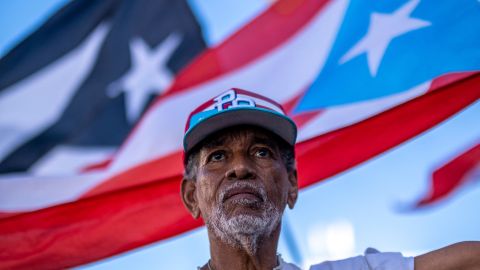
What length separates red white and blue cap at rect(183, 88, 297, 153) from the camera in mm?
2955

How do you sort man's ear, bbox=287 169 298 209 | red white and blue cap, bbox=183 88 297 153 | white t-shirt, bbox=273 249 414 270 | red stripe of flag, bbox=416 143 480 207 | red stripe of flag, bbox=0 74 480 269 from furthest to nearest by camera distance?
red stripe of flag, bbox=0 74 480 269, red stripe of flag, bbox=416 143 480 207, man's ear, bbox=287 169 298 209, red white and blue cap, bbox=183 88 297 153, white t-shirt, bbox=273 249 414 270

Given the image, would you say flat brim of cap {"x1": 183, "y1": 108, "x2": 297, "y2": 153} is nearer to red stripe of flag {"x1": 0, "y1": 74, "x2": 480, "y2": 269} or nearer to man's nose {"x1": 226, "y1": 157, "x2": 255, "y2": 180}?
man's nose {"x1": 226, "y1": 157, "x2": 255, "y2": 180}

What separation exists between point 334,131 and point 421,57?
767 mm

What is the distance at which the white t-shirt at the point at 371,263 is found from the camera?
271 centimetres

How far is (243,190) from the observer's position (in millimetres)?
2748

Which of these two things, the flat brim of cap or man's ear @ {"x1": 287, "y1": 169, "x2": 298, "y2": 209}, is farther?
man's ear @ {"x1": 287, "y1": 169, "x2": 298, "y2": 209}

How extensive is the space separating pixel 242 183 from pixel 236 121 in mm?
355

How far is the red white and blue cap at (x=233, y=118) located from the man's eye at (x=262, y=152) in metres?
0.10

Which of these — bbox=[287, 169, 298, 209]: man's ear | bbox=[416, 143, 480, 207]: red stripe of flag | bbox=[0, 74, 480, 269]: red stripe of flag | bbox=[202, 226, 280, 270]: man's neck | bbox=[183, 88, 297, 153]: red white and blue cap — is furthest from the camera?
bbox=[0, 74, 480, 269]: red stripe of flag

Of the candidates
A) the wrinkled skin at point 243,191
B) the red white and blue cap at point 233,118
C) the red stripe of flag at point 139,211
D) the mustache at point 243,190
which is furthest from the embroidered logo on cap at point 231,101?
the red stripe of flag at point 139,211

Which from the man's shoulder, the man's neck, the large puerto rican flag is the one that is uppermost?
the large puerto rican flag

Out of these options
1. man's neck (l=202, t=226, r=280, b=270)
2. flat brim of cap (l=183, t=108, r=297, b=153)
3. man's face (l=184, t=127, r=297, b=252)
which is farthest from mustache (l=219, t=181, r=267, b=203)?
flat brim of cap (l=183, t=108, r=297, b=153)

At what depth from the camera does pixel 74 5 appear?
A: 502 cm

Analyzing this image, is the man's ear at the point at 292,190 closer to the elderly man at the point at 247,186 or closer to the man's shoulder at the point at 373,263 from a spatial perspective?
the elderly man at the point at 247,186
